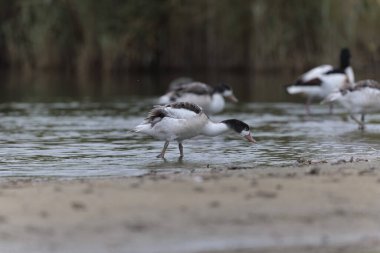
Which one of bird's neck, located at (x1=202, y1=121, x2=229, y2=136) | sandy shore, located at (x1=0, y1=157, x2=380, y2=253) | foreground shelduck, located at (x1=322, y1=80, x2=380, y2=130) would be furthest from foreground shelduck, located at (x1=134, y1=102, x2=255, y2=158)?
foreground shelduck, located at (x1=322, y1=80, x2=380, y2=130)

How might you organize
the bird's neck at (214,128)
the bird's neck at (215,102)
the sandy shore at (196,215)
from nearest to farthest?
the sandy shore at (196,215) < the bird's neck at (214,128) < the bird's neck at (215,102)

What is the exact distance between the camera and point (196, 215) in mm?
7941

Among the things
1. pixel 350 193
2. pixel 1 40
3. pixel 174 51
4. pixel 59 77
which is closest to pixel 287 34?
pixel 174 51

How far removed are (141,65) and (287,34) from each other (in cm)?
690

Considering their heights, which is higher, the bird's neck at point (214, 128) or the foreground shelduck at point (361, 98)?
the foreground shelduck at point (361, 98)

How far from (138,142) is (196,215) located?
7.91 meters

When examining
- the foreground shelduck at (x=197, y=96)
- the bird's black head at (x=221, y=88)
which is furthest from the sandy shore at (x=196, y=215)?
the bird's black head at (x=221, y=88)

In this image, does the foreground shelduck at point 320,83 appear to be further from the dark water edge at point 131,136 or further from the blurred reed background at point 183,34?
the blurred reed background at point 183,34

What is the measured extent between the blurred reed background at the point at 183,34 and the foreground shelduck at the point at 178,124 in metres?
18.0

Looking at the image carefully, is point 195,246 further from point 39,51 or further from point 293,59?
point 39,51

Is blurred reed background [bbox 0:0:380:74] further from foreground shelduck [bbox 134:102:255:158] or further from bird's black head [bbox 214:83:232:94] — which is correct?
foreground shelduck [bbox 134:102:255:158]

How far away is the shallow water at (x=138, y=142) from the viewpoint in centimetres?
1277

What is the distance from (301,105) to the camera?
23625mm

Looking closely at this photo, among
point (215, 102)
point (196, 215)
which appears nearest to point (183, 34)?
point (215, 102)
